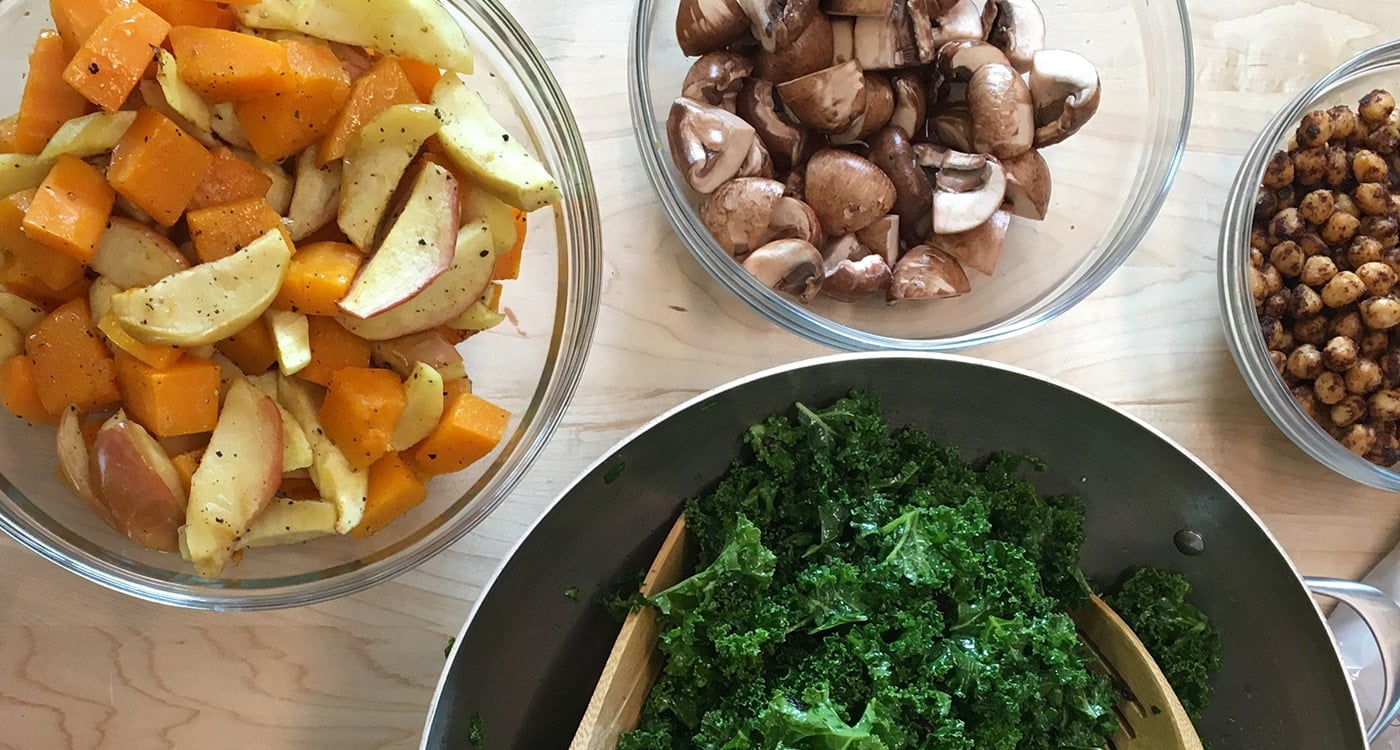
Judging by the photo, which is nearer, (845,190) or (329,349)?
(329,349)

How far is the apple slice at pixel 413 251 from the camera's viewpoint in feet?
2.84

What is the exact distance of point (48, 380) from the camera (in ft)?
2.95

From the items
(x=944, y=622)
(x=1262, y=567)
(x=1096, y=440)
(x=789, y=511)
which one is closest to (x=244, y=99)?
(x=789, y=511)

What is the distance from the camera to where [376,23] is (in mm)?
878

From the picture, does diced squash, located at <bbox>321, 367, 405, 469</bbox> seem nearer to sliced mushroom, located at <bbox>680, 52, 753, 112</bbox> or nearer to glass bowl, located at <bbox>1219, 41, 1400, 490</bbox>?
sliced mushroom, located at <bbox>680, 52, 753, 112</bbox>

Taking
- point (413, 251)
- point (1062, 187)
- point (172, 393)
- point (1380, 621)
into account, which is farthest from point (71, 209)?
point (1380, 621)

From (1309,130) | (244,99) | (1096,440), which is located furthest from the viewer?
(1309,130)

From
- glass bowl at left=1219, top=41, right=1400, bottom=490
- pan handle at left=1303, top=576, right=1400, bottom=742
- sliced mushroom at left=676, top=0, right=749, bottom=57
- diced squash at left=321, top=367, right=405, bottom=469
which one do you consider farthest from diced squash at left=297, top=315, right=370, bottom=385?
pan handle at left=1303, top=576, right=1400, bottom=742

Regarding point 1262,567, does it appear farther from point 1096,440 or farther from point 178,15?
point 178,15

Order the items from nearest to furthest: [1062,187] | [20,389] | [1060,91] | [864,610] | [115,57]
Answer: [115,57], [20,389], [864,610], [1060,91], [1062,187]

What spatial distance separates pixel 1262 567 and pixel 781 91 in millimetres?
813

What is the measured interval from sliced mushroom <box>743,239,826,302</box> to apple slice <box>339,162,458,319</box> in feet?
1.13

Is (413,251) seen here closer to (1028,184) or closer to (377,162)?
(377,162)

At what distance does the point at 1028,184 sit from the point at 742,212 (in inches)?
13.9
